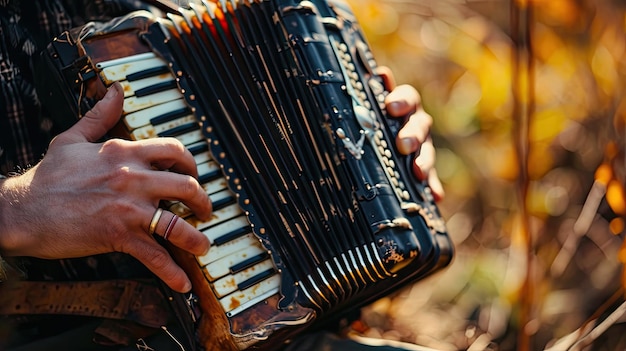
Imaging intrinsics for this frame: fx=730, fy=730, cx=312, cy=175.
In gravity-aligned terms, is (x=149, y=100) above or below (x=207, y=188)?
above

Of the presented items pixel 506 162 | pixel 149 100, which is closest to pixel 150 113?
pixel 149 100

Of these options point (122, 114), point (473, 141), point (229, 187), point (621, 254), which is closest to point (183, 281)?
point (229, 187)

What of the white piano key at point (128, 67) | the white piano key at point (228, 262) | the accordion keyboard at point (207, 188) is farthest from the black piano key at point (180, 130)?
the white piano key at point (228, 262)

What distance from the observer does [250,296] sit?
1207 mm

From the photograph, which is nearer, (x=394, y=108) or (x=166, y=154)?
(x=166, y=154)

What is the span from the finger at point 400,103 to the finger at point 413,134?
21mm

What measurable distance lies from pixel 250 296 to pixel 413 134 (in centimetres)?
45

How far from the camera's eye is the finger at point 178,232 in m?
1.13

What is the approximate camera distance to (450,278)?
2.64 meters

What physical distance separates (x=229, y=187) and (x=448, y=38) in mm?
1861

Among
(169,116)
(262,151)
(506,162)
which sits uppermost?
(169,116)

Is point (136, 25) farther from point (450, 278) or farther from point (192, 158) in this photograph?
point (450, 278)

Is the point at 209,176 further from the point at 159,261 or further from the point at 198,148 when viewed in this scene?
the point at 159,261

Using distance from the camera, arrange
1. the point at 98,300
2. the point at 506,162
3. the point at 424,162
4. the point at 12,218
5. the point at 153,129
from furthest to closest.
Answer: the point at 506,162 < the point at 424,162 < the point at 98,300 < the point at 153,129 < the point at 12,218
